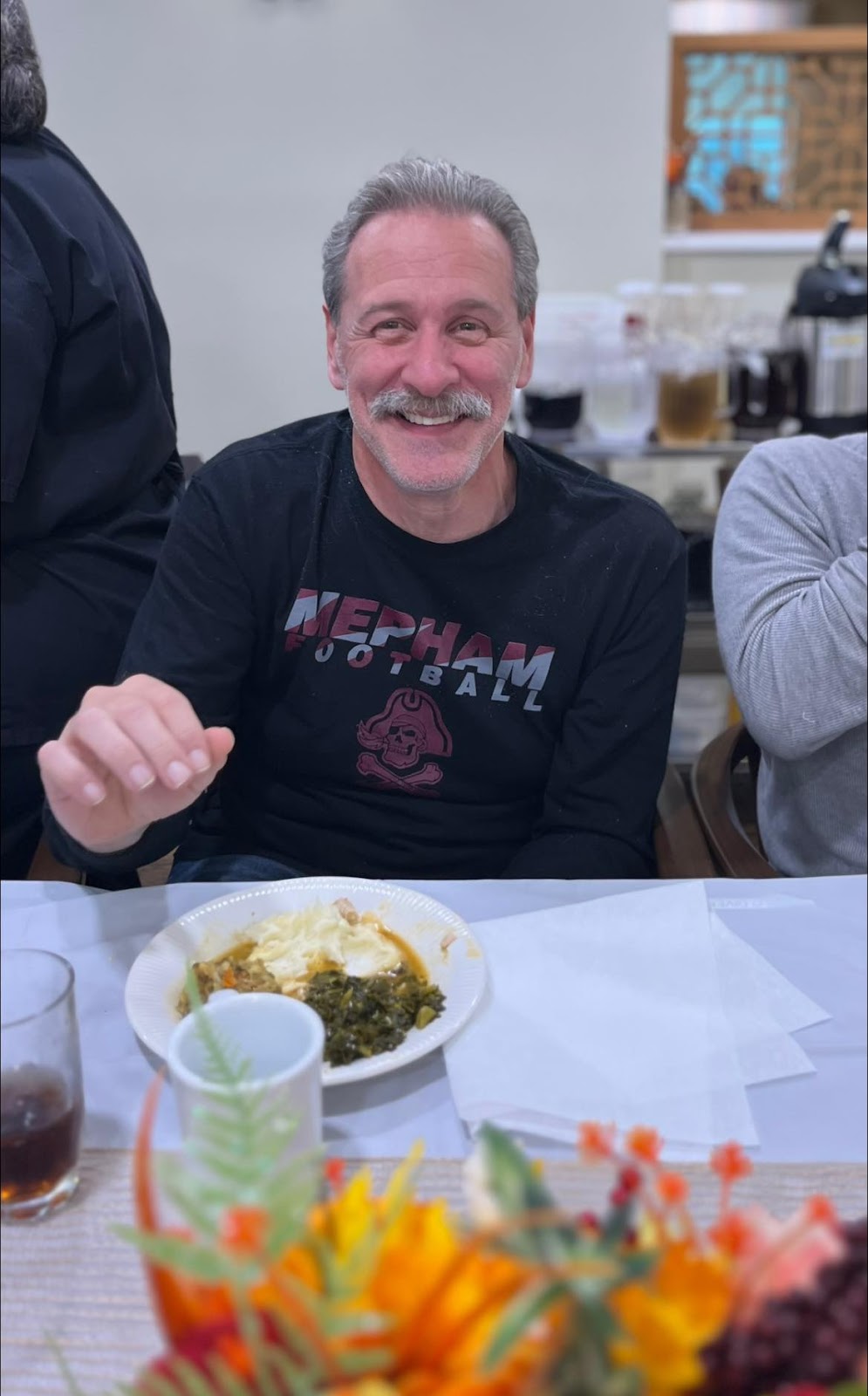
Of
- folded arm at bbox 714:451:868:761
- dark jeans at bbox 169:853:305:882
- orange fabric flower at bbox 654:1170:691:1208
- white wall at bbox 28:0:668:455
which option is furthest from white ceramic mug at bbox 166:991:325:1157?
white wall at bbox 28:0:668:455

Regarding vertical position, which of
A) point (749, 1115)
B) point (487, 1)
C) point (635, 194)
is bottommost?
point (749, 1115)

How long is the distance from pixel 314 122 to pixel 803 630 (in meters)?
2.25

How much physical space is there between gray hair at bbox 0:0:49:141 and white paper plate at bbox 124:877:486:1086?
3.63 feet

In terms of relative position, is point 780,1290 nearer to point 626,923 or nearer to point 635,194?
point 626,923

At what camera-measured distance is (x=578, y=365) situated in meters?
2.79

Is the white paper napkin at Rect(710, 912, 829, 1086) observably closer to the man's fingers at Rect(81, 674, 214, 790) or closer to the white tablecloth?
the white tablecloth

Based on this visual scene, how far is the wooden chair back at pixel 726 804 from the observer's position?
1.44 meters

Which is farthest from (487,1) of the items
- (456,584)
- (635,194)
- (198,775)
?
(198,775)

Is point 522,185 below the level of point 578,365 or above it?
above

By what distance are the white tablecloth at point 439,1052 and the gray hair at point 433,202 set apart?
745mm

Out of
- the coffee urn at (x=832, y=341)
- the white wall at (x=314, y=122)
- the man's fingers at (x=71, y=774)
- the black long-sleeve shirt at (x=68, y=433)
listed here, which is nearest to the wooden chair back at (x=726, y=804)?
the man's fingers at (x=71, y=774)

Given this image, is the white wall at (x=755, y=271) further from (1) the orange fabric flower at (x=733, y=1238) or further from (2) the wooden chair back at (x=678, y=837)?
(1) the orange fabric flower at (x=733, y=1238)

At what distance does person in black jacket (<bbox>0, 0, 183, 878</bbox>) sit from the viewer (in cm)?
165

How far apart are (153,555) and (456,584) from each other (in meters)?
0.57
